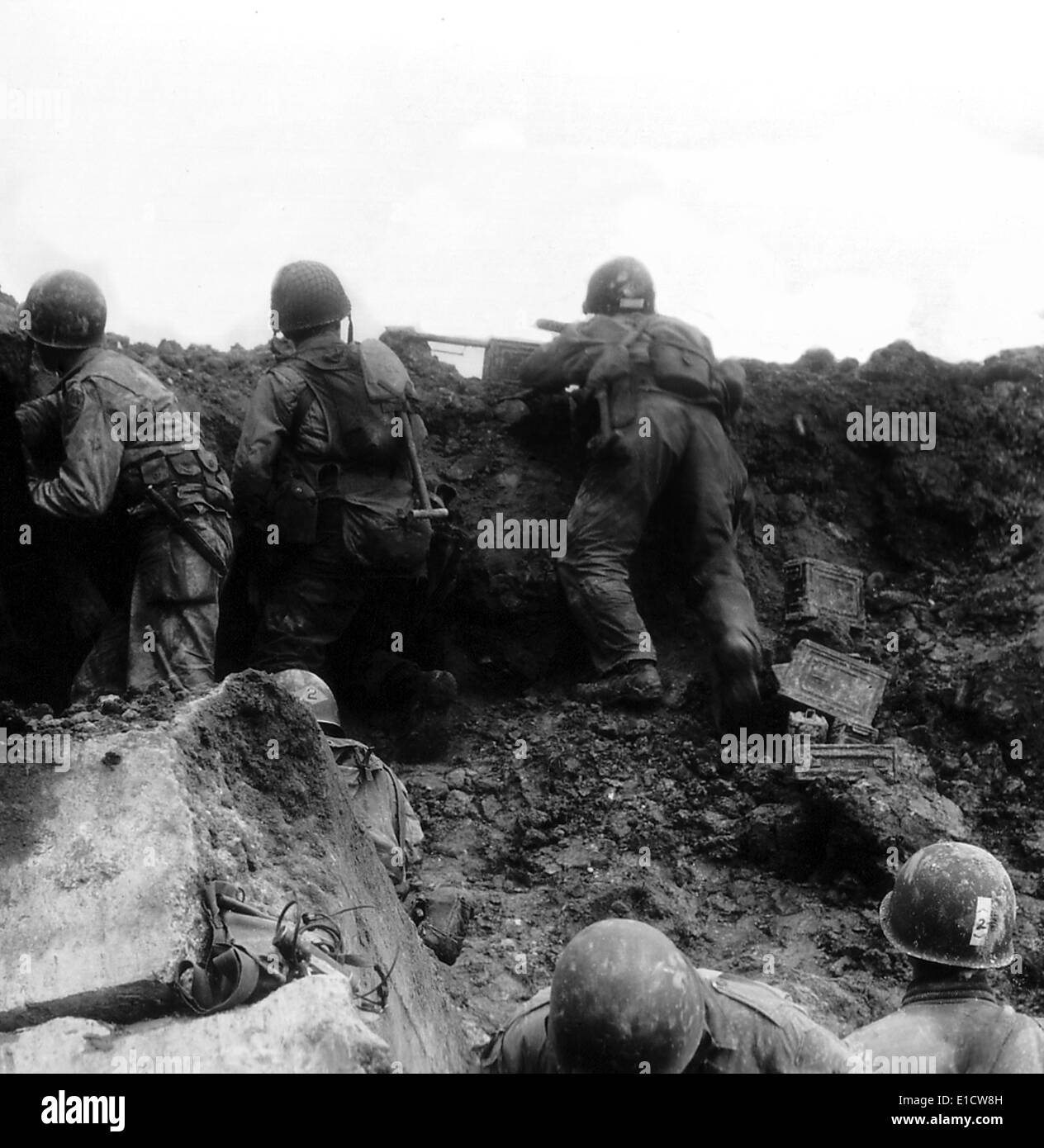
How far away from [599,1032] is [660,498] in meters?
5.26

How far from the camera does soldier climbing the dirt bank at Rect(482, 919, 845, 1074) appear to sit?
561cm

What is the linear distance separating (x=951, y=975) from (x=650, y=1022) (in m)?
1.24

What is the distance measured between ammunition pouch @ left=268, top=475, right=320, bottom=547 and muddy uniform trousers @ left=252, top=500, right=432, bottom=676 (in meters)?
0.10

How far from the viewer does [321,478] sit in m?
9.75

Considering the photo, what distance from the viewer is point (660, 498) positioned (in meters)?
10.6

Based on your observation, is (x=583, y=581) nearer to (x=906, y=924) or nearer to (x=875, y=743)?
(x=875, y=743)

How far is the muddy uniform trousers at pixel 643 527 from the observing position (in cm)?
1019

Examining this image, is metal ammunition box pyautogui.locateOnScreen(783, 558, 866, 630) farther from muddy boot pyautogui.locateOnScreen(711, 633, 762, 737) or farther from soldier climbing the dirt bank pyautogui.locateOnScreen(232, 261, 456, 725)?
soldier climbing the dirt bank pyautogui.locateOnScreen(232, 261, 456, 725)

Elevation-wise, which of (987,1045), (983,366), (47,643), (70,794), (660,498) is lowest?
(987,1045)

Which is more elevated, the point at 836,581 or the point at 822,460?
the point at 822,460

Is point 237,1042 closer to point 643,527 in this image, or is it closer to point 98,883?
point 98,883

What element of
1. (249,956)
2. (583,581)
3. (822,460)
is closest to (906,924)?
(249,956)

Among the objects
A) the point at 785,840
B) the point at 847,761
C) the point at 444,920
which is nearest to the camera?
the point at 444,920

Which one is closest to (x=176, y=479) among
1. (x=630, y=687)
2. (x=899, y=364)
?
(x=630, y=687)
